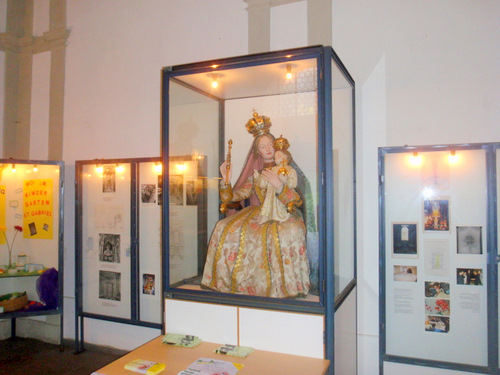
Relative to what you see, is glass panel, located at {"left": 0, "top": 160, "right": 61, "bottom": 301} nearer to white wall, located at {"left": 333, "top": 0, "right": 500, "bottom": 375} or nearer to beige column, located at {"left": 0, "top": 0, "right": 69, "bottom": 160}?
beige column, located at {"left": 0, "top": 0, "right": 69, "bottom": 160}

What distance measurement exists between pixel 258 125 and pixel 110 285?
227cm

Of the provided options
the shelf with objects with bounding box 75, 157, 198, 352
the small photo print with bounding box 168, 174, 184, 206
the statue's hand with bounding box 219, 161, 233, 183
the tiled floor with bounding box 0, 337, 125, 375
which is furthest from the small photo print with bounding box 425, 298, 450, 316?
the tiled floor with bounding box 0, 337, 125, 375

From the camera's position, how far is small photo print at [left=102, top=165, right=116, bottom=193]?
3924 mm

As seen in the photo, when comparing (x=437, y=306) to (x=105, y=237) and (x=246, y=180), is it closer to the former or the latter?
(x=246, y=180)

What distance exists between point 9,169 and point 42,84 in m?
1.10

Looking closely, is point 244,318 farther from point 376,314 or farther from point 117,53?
point 117,53

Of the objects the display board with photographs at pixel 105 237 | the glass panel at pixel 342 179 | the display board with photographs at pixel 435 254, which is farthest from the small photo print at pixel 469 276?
the display board with photographs at pixel 105 237

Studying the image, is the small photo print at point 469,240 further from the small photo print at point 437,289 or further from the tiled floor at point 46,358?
the tiled floor at point 46,358

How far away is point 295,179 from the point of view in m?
2.54

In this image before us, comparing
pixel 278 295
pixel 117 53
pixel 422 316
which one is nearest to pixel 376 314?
pixel 422 316

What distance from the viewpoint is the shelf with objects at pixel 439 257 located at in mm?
2705

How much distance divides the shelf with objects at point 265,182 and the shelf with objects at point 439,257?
327 millimetres

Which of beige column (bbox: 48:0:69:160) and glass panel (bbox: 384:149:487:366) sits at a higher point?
beige column (bbox: 48:0:69:160)

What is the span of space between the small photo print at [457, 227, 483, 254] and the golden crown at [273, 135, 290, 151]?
52.3 inches
